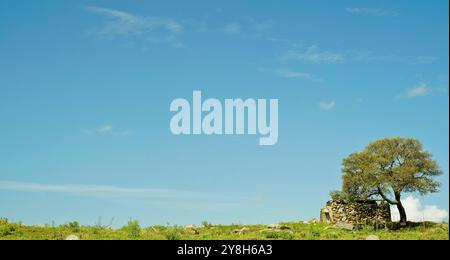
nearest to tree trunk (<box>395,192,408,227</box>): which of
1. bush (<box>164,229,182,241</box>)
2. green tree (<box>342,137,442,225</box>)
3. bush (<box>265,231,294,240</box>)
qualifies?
green tree (<box>342,137,442,225</box>)

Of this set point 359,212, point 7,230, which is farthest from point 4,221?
point 359,212

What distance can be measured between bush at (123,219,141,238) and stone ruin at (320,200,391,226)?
24576mm

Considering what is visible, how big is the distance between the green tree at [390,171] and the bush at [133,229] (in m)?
24.3

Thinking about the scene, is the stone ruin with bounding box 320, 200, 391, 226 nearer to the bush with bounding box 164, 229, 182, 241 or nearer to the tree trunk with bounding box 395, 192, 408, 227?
the tree trunk with bounding box 395, 192, 408, 227

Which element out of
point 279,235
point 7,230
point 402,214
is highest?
point 402,214

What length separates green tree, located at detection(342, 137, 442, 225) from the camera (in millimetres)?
47750

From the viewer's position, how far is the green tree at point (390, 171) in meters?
47.8

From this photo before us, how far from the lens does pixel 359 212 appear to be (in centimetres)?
5106

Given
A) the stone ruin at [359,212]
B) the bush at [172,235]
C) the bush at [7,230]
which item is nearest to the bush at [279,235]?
the bush at [172,235]

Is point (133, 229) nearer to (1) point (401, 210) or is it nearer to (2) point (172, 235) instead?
(2) point (172, 235)

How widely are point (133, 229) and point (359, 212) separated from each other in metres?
27.3
